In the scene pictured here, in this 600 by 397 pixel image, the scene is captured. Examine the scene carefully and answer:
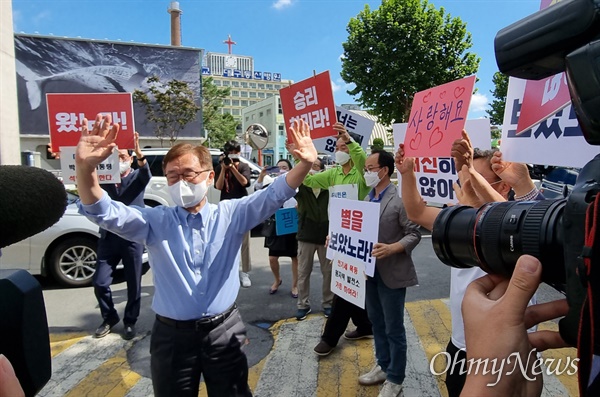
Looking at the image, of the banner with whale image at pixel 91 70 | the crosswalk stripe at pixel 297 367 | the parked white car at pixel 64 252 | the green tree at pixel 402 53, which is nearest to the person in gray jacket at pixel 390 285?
the crosswalk stripe at pixel 297 367

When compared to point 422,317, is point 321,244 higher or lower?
higher

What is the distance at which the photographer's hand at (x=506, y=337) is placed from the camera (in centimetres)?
81

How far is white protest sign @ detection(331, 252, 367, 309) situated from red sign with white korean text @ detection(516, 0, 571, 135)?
1435 millimetres

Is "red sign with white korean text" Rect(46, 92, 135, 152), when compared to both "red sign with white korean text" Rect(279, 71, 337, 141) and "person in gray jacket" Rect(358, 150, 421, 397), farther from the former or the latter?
"person in gray jacket" Rect(358, 150, 421, 397)

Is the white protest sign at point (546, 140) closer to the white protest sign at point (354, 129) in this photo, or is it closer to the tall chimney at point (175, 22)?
the white protest sign at point (354, 129)

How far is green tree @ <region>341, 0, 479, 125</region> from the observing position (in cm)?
1875

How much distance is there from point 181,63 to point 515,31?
3198 centimetres

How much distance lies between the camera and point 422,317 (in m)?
4.16

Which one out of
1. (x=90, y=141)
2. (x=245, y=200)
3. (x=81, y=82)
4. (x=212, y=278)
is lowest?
(x=212, y=278)

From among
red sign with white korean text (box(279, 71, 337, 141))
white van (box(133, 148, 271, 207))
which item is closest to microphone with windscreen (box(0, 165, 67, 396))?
red sign with white korean text (box(279, 71, 337, 141))

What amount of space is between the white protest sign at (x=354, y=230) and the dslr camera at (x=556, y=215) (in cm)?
169

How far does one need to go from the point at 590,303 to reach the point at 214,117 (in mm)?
46945

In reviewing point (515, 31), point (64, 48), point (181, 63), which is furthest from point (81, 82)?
point (515, 31)

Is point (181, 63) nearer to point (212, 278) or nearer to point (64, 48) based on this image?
point (64, 48)
